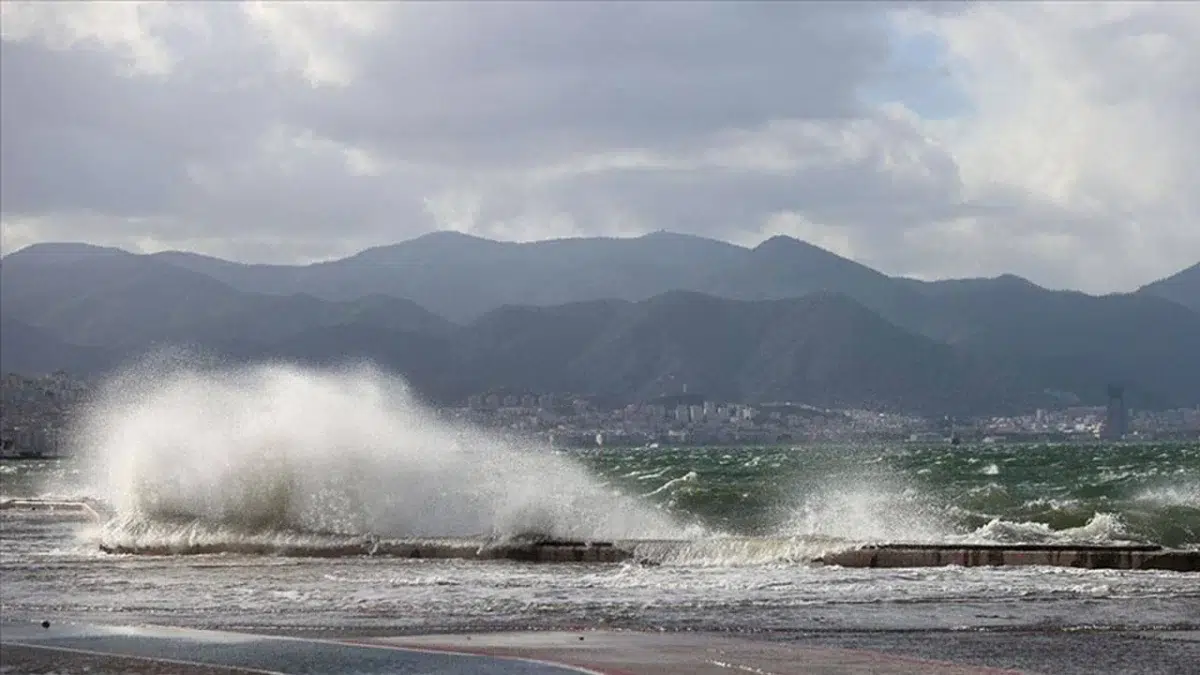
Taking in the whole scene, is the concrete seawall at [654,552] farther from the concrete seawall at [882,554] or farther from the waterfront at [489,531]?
the waterfront at [489,531]

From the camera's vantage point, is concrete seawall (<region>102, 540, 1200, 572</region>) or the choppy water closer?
the choppy water

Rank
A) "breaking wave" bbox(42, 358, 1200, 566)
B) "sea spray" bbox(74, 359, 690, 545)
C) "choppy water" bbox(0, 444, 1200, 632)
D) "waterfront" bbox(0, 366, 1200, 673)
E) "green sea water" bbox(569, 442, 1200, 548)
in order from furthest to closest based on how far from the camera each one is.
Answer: "sea spray" bbox(74, 359, 690, 545) < "green sea water" bbox(569, 442, 1200, 548) < "breaking wave" bbox(42, 358, 1200, 566) < "waterfront" bbox(0, 366, 1200, 673) < "choppy water" bbox(0, 444, 1200, 632)

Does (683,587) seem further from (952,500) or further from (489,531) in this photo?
(952,500)

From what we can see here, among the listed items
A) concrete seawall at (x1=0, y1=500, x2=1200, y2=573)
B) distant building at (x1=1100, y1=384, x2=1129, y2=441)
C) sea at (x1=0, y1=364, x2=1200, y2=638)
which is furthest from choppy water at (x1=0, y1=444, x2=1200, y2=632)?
distant building at (x1=1100, y1=384, x2=1129, y2=441)

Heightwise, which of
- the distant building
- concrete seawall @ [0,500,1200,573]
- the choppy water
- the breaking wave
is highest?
the distant building

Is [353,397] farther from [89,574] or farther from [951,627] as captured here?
[951,627]

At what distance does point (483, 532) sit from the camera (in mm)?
40938

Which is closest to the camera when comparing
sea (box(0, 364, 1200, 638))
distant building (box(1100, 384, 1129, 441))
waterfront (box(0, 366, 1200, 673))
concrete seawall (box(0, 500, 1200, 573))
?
waterfront (box(0, 366, 1200, 673))

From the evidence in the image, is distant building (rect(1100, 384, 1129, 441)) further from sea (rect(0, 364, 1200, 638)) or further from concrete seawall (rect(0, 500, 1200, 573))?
concrete seawall (rect(0, 500, 1200, 573))

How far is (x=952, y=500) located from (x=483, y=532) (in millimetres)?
17210

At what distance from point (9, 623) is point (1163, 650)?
14.3 m

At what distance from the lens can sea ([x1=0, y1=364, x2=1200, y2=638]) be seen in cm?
2267

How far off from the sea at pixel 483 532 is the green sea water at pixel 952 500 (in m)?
0.20

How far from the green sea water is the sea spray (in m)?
4.85
